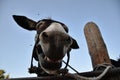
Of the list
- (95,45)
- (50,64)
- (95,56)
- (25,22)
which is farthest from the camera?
(95,45)

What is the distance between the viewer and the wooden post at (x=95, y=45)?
287 cm

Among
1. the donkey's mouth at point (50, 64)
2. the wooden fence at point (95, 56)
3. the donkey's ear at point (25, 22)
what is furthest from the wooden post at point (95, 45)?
the donkey's mouth at point (50, 64)

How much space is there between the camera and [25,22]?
2.67 m

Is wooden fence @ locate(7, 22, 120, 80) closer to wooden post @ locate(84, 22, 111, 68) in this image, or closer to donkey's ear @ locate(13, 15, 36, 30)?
wooden post @ locate(84, 22, 111, 68)

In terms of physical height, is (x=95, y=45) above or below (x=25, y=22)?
below

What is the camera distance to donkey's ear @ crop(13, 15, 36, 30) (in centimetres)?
268

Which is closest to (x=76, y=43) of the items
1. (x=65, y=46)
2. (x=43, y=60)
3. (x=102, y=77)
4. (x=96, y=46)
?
(x=96, y=46)

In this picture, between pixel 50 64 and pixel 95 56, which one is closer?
pixel 50 64

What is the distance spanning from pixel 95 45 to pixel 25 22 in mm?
1083

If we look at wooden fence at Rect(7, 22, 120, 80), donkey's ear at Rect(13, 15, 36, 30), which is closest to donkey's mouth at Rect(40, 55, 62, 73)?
wooden fence at Rect(7, 22, 120, 80)

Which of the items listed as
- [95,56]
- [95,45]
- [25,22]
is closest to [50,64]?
[25,22]

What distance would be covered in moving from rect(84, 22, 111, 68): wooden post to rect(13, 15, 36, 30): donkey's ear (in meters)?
0.93

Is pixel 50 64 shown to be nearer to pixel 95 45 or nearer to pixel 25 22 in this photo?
pixel 25 22

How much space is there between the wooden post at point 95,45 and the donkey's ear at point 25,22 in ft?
3.07
